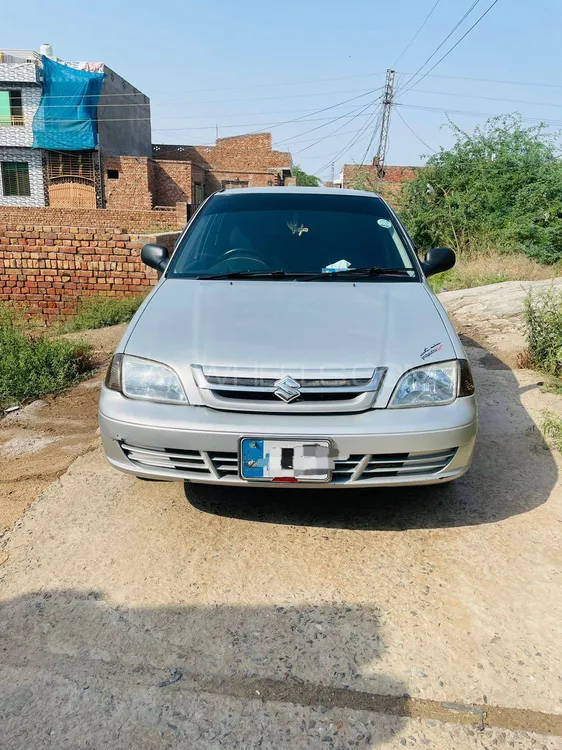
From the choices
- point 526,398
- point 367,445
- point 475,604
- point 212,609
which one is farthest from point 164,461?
point 526,398

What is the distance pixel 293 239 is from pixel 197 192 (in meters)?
30.2

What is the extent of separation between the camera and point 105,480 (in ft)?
10.2

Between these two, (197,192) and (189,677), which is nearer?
(189,677)

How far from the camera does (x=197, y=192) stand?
3189 centimetres

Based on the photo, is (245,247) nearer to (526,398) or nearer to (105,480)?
(105,480)

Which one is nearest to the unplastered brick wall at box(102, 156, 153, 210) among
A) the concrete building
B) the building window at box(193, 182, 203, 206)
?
the concrete building

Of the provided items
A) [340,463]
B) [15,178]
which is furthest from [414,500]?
[15,178]

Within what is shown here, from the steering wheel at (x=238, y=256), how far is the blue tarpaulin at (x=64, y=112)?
28.7 meters

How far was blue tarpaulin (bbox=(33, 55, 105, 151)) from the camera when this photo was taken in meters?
28.6

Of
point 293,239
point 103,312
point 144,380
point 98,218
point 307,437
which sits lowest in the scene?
point 103,312

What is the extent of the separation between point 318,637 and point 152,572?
0.74 metres

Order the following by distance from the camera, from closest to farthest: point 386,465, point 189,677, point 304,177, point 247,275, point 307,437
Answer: point 189,677, point 307,437, point 386,465, point 247,275, point 304,177

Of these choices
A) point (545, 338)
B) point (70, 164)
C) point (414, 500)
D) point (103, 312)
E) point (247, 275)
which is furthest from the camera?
point (70, 164)

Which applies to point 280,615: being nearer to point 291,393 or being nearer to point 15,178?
point 291,393
